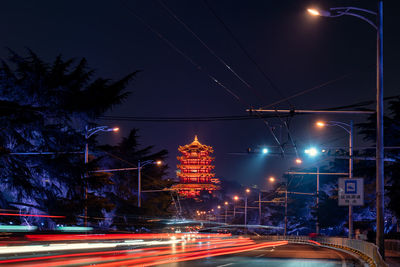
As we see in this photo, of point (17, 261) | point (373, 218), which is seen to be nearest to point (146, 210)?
point (373, 218)

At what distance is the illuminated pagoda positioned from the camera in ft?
575

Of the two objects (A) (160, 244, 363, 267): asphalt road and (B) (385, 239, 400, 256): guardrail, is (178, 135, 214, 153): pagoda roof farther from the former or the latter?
(A) (160, 244, 363, 267): asphalt road

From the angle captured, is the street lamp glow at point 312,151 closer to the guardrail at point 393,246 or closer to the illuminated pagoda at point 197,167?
the guardrail at point 393,246

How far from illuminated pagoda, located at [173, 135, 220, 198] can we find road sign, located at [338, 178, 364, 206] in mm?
146001

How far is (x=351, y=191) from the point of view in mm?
28281

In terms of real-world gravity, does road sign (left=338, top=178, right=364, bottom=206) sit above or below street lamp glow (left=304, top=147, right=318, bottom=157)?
below

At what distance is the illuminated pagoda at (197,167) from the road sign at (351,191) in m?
146

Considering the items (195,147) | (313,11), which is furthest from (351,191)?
(195,147)

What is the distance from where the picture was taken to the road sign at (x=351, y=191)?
2816cm

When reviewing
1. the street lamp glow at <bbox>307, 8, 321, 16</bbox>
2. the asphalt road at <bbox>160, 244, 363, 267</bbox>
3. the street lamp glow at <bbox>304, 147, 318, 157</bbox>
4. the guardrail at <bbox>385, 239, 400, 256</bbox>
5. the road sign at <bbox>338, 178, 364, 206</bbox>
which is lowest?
the guardrail at <bbox>385, 239, 400, 256</bbox>

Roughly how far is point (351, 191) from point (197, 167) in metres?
150

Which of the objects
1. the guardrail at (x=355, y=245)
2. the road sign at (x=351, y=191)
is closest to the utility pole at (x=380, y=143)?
the guardrail at (x=355, y=245)

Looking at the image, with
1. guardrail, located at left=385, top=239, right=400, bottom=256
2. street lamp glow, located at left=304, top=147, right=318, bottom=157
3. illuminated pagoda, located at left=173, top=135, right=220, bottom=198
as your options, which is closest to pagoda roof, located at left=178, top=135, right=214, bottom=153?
illuminated pagoda, located at left=173, top=135, right=220, bottom=198

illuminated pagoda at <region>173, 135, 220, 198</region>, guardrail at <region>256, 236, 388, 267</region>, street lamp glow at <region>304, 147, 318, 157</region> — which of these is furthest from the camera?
illuminated pagoda at <region>173, 135, 220, 198</region>
